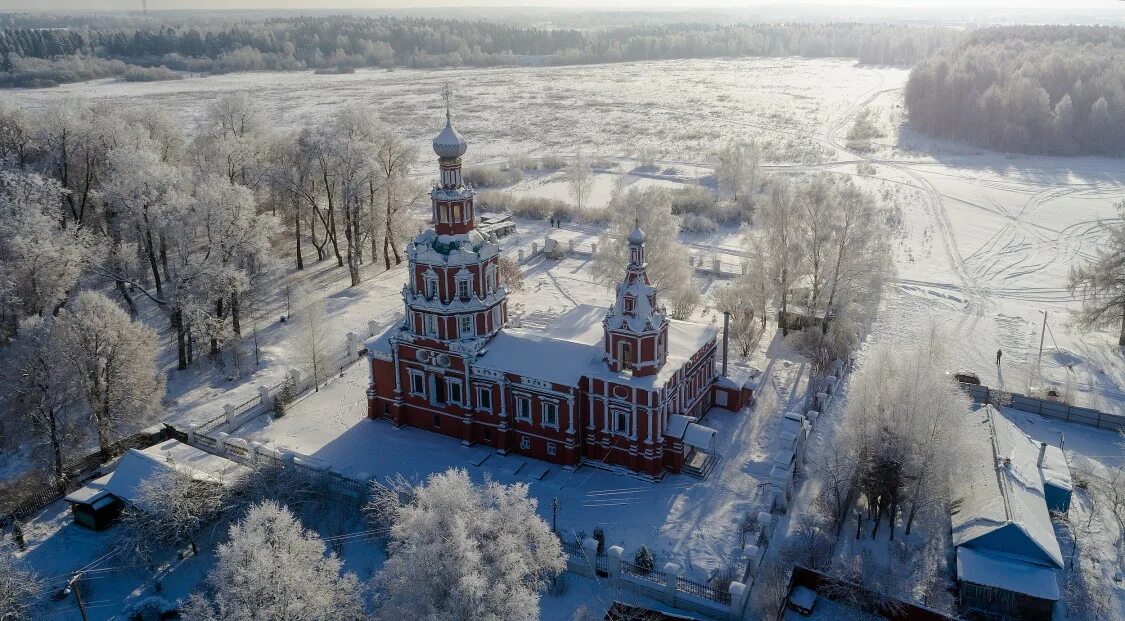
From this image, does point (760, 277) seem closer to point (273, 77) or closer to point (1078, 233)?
point (1078, 233)

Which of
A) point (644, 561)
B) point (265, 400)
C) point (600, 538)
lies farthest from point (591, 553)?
point (265, 400)

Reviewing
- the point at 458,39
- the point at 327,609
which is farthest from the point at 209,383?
the point at 458,39

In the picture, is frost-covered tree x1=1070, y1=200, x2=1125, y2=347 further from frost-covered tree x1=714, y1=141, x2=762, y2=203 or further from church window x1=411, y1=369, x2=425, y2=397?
church window x1=411, y1=369, x2=425, y2=397

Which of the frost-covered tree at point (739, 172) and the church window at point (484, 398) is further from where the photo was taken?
the frost-covered tree at point (739, 172)

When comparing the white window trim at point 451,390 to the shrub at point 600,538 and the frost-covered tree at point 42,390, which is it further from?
the frost-covered tree at point 42,390

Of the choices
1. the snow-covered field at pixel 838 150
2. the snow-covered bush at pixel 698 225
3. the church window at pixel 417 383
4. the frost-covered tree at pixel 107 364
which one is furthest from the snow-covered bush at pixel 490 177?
the frost-covered tree at pixel 107 364

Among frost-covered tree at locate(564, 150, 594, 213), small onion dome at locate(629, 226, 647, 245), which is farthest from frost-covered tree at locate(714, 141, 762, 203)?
small onion dome at locate(629, 226, 647, 245)
